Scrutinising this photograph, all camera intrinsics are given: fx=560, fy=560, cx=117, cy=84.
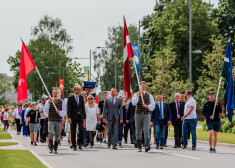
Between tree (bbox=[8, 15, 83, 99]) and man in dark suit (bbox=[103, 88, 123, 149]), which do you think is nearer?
man in dark suit (bbox=[103, 88, 123, 149])

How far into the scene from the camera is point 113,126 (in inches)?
742

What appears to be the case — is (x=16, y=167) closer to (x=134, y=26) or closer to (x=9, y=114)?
(x=9, y=114)

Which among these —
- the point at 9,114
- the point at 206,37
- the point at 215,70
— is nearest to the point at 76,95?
the point at 9,114

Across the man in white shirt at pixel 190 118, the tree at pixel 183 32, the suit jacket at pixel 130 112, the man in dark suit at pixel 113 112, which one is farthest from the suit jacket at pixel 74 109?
the tree at pixel 183 32

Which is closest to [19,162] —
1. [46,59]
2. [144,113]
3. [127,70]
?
[144,113]

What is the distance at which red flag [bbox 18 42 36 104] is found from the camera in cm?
1778

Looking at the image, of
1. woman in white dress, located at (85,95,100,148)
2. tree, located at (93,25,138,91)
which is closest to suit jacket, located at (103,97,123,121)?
woman in white dress, located at (85,95,100,148)

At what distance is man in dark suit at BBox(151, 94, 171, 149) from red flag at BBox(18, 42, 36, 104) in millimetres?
4507

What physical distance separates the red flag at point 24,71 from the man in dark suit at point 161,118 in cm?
451

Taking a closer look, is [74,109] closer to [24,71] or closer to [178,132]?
[24,71]

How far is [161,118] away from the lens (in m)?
19.4

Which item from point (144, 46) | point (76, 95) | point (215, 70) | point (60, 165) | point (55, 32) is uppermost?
point (55, 32)

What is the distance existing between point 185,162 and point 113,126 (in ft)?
19.0

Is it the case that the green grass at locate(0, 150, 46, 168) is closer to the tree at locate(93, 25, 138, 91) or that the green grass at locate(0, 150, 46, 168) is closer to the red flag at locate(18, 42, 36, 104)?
the red flag at locate(18, 42, 36, 104)
